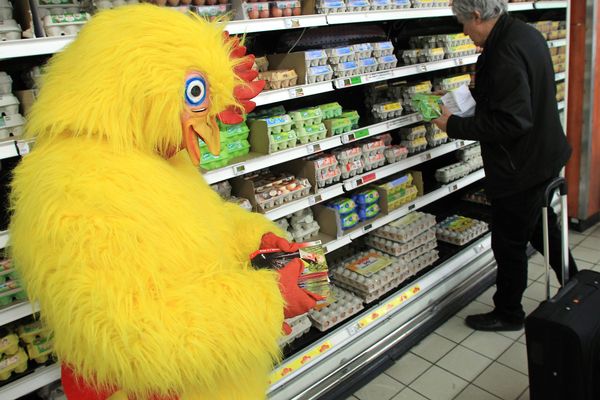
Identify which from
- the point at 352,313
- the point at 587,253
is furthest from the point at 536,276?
the point at 352,313

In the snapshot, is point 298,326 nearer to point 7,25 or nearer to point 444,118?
point 444,118

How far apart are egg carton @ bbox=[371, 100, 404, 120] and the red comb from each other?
1.65m

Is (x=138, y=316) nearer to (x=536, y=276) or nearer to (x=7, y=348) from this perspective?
Answer: (x=7, y=348)

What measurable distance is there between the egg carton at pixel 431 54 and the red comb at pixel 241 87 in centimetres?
197

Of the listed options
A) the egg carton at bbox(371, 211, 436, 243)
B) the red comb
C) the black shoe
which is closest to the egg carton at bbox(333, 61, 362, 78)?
the egg carton at bbox(371, 211, 436, 243)

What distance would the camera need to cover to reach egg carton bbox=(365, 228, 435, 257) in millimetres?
3055

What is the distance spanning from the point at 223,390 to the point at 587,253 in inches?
144

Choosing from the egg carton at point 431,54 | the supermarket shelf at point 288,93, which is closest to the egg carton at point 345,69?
the supermarket shelf at point 288,93

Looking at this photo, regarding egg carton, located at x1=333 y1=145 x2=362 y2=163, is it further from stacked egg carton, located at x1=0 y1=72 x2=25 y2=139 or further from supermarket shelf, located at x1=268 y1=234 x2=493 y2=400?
stacked egg carton, located at x1=0 y1=72 x2=25 y2=139

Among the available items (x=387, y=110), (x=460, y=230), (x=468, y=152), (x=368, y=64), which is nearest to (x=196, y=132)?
(x=368, y=64)

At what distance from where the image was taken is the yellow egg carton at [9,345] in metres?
1.74

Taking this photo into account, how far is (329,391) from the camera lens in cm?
243

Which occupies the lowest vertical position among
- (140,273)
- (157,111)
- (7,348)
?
(7,348)

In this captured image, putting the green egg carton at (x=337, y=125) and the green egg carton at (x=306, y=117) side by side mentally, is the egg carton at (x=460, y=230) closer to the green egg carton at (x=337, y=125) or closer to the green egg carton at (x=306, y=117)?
the green egg carton at (x=337, y=125)
